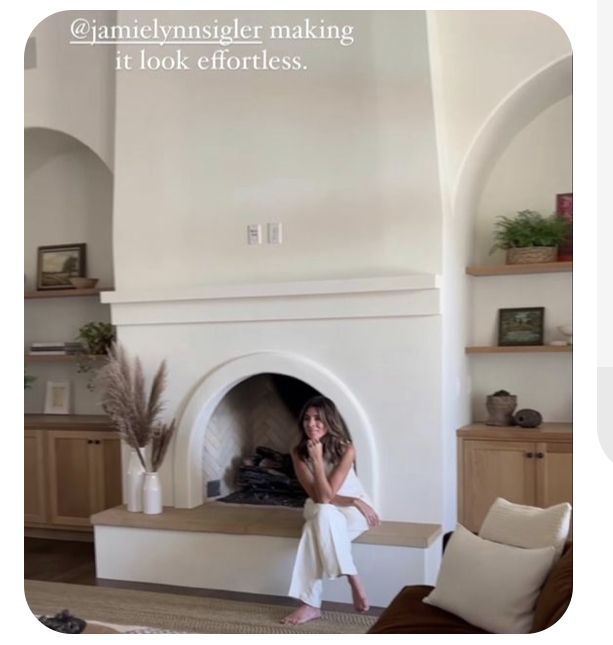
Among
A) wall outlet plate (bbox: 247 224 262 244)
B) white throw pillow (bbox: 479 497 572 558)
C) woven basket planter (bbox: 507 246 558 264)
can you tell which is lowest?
white throw pillow (bbox: 479 497 572 558)

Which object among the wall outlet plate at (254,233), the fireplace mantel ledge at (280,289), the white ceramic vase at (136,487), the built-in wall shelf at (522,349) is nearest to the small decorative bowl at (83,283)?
the fireplace mantel ledge at (280,289)

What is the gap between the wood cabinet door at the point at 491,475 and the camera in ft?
12.4

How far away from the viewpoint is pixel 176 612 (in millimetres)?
3439

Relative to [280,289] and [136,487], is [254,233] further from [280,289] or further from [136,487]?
[136,487]

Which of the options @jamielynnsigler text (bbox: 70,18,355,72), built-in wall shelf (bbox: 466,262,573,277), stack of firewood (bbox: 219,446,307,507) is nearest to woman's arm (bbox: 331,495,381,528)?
stack of firewood (bbox: 219,446,307,507)

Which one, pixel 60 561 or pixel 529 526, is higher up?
pixel 529 526

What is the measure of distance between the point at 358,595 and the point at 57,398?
267 cm

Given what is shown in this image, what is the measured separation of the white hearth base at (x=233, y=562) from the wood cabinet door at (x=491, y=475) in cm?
43

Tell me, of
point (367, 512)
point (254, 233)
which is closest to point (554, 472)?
point (367, 512)

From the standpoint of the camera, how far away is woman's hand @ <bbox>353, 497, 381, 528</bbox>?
3.48 metres

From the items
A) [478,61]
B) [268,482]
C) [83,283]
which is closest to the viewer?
[478,61]

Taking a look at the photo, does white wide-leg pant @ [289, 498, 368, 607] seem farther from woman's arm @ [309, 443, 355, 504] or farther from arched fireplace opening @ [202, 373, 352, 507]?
arched fireplace opening @ [202, 373, 352, 507]

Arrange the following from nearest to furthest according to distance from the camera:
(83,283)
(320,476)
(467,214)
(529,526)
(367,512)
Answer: (529,526), (320,476), (367,512), (467,214), (83,283)

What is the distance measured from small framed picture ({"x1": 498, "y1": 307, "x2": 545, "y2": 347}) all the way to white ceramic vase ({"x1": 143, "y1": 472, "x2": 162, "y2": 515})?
6.76 feet
